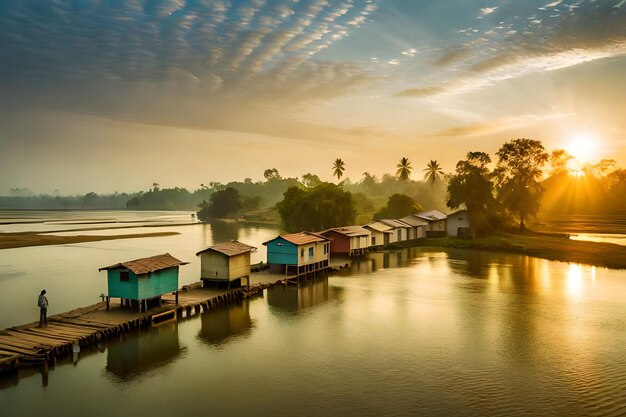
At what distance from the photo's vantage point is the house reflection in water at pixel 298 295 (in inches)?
1654

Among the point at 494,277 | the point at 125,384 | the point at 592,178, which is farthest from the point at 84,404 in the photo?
the point at 592,178

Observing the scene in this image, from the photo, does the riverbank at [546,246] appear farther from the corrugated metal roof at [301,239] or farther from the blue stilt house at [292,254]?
the blue stilt house at [292,254]

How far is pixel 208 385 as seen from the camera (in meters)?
23.3

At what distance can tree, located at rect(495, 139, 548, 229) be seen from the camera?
96.1m

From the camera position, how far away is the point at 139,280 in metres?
33.2

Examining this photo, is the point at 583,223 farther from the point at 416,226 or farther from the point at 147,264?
the point at 147,264

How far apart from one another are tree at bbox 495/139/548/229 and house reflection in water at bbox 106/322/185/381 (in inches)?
3261

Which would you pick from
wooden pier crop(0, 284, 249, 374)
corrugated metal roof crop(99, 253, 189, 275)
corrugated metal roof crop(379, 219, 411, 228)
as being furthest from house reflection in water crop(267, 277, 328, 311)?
corrugated metal roof crop(379, 219, 411, 228)

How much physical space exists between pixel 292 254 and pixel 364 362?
2747cm

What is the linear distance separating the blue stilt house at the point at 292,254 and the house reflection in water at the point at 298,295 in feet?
8.03

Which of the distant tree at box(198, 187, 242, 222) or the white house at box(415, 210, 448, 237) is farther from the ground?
the distant tree at box(198, 187, 242, 222)

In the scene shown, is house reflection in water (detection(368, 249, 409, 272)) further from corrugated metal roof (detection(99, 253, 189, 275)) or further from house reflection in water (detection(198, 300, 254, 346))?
corrugated metal roof (detection(99, 253, 189, 275))

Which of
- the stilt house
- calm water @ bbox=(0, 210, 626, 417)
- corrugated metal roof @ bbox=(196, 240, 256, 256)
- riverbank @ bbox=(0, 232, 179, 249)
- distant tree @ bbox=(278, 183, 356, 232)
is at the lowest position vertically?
calm water @ bbox=(0, 210, 626, 417)

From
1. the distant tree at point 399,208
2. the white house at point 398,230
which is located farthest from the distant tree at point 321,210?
the distant tree at point 399,208
